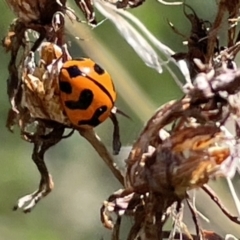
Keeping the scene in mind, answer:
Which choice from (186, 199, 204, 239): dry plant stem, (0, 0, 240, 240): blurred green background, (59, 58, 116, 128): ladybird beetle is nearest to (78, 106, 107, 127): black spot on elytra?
(59, 58, 116, 128): ladybird beetle

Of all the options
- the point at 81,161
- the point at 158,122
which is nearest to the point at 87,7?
the point at 158,122

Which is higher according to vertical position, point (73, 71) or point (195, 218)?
point (73, 71)

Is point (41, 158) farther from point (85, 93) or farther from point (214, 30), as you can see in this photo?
point (214, 30)

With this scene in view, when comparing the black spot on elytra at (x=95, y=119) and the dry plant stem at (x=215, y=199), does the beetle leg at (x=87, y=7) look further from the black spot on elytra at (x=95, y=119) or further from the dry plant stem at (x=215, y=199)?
the dry plant stem at (x=215, y=199)

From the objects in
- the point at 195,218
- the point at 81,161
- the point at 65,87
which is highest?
the point at 65,87

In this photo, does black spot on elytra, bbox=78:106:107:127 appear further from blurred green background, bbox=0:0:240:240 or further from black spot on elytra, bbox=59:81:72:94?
blurred green background, bbox=0:0:240:240

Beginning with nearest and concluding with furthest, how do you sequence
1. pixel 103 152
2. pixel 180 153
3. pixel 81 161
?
pixel 180 153, pixel 103 152, pixel 81 161

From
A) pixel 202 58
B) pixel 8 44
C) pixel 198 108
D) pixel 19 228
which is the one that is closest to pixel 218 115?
pixel 198 108

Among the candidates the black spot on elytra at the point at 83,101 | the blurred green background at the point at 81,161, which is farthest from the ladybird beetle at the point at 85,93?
the blurred green background at the point at 81,161
